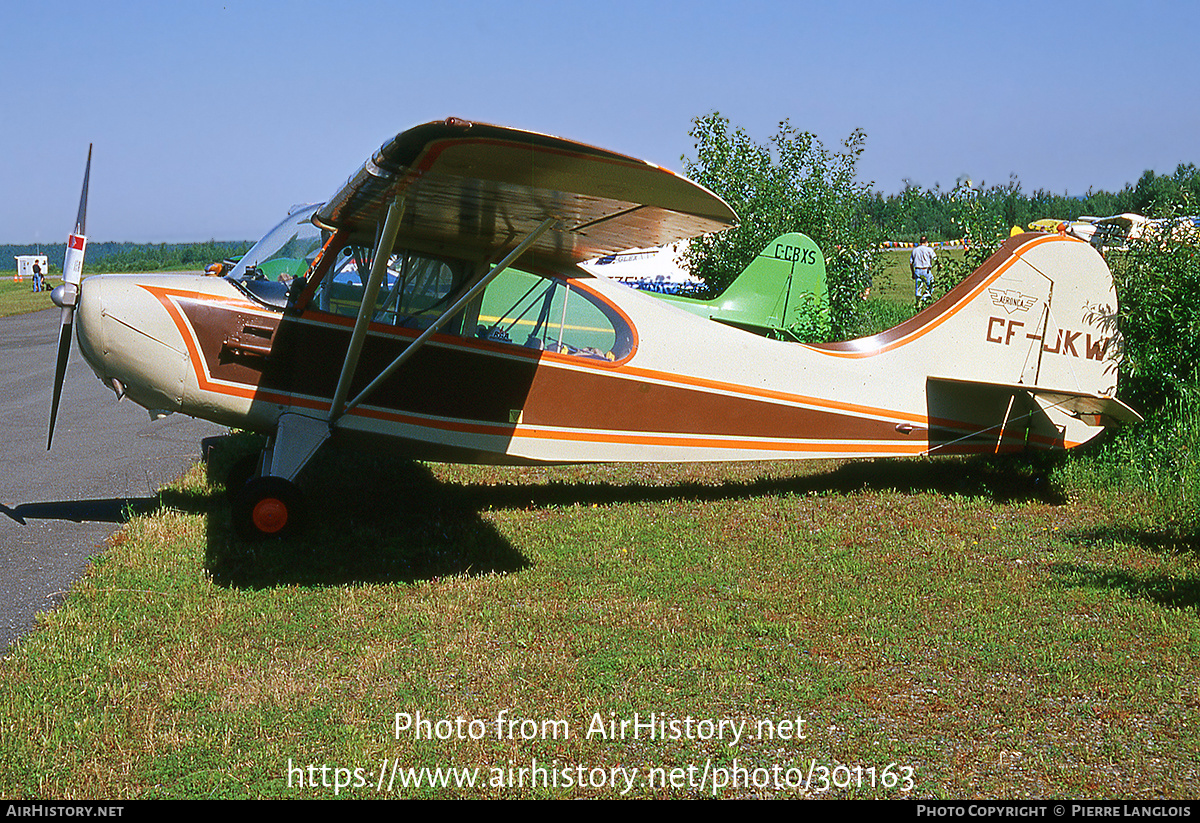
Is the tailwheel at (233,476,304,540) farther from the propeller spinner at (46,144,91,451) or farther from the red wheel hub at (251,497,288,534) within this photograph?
the propeller spinner at (46,144,91,451)

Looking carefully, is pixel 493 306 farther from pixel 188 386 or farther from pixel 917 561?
pixel 917 561

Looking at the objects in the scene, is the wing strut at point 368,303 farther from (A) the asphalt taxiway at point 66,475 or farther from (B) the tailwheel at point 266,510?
(A) the asphalt taxiway at point 66,475

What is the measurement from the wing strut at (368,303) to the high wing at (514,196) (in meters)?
0.14

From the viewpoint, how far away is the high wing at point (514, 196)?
4.52 metres

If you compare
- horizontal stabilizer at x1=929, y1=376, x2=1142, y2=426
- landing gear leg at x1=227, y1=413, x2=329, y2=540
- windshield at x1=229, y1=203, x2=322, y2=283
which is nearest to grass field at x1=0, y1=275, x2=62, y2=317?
windshield at x1=229, y1=203, x2=322, y2=283

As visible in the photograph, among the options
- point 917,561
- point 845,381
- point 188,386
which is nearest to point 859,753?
point 917,561

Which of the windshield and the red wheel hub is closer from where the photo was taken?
the red wheel hub

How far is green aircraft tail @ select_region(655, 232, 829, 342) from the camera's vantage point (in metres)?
11.9

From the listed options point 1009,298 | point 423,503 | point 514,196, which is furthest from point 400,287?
point 1009,298

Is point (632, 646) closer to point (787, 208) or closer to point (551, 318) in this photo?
point (551, 318)

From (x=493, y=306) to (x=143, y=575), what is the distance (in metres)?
2.94

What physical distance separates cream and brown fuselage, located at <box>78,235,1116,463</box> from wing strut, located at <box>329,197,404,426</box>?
23 centimetres

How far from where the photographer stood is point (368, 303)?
5.90 meters

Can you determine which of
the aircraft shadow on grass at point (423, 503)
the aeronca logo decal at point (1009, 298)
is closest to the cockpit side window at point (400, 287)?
the aircraft shadow on grass at point (423, 503)
